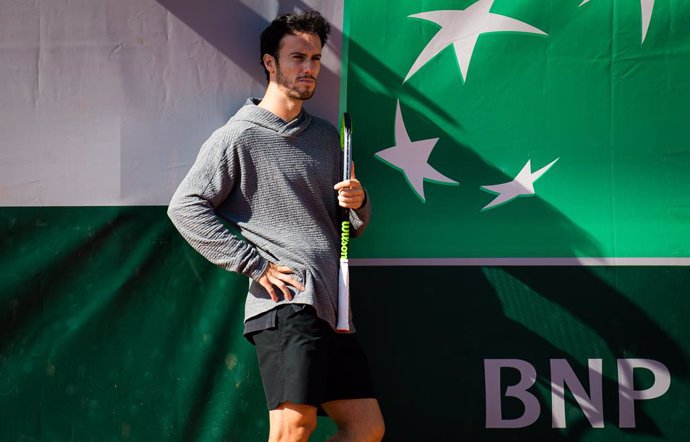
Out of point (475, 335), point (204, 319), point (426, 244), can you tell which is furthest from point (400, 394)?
point (204, 319)

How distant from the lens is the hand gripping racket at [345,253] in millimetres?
3273

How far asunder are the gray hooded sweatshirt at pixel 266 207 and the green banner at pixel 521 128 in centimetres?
52

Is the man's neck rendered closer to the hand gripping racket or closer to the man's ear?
the man's ear

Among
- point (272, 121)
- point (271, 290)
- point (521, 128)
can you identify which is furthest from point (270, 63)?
point (521, 128)

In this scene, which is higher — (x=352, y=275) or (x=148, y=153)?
(x=148, y=153)

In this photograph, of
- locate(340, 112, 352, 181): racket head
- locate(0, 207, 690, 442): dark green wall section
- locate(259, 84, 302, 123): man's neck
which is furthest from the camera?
locate(0, 207, 690, 442): dark green wall section

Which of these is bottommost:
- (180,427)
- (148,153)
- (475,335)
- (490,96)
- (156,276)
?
(180,427)

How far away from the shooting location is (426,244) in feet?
13.0

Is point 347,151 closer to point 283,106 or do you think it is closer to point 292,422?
point 283,106

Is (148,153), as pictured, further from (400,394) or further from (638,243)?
(638,243)

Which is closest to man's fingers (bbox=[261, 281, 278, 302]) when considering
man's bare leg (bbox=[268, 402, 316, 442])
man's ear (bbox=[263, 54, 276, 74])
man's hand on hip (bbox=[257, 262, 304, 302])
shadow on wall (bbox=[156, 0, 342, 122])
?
man's hand on hip (bbox=[257, 262, 304, 302])

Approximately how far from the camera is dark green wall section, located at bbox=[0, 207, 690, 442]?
12.7 feet

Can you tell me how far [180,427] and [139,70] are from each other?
1540 millimetres

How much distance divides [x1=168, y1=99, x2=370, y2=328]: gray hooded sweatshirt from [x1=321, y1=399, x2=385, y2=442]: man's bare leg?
0.31 m
